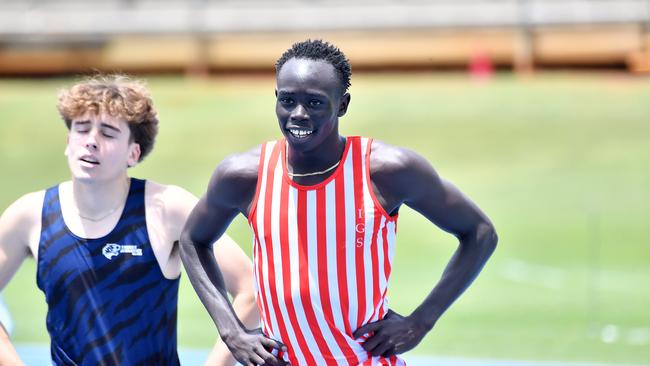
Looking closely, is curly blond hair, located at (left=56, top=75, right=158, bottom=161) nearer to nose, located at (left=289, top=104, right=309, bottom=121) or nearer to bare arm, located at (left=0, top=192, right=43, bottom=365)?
bare arm, located at (left=0, top=192, right=43, bottom=365)

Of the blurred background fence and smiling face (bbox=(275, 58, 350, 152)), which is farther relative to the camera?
the blurred background fence

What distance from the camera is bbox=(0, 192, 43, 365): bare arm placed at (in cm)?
427

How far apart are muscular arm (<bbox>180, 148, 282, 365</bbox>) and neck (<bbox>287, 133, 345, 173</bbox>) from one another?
148mm

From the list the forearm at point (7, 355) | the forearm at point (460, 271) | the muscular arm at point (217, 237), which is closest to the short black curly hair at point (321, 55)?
the muscular arm at point (217, 237)

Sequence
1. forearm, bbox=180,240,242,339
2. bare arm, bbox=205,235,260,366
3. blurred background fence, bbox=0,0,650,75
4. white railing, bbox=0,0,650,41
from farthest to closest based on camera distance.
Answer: white railing, bbox=0,0,650,41 < blurred background fence, bbox=0,0,650,75 < bare arm, bbox=205,235,260,366 < forearm, bbox=180,240,242,339

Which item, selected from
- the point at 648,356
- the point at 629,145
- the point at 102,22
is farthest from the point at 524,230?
the point at 102,22

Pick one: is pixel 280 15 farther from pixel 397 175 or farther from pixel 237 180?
pixel 397 175

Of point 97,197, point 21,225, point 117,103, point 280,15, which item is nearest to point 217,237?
point 97,197

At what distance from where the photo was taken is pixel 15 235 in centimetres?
429

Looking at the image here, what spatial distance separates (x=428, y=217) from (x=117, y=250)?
4.04 feet

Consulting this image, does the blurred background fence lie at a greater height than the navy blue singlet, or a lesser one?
greater

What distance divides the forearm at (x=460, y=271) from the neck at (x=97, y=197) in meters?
1.29

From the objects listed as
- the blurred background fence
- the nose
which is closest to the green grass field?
the blurred background fence

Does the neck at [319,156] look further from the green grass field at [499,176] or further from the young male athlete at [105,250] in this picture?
the green grass field at [499,176]
